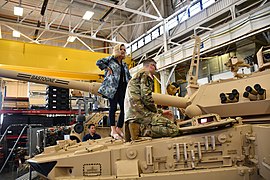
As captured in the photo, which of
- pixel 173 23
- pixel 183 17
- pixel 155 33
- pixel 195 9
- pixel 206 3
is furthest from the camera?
pixel 155 33

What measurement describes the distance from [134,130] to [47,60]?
22.4 feet

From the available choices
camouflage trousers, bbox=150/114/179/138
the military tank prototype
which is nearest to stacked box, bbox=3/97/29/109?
the military tank prototype

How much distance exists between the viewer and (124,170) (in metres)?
3.47

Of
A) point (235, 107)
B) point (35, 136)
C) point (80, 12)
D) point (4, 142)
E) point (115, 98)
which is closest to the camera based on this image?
point (235, 107)

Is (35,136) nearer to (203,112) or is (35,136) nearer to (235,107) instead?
(203,112)

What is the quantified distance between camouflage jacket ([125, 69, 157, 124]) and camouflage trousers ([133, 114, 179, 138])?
0.04 meters

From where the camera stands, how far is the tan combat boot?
393cm

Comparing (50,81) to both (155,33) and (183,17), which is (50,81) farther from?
(155,33)

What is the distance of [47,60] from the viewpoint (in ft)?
32.1

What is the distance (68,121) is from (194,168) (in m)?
11.9

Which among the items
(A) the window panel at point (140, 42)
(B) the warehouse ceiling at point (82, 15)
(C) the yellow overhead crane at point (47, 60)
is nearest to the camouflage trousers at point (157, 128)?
(C) the yellow overhead crane at point (47, 60)

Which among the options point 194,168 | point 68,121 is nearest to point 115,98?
point 194,168

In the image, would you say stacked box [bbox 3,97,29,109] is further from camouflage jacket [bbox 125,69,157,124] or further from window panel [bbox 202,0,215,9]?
camouflage jacket [bbox 125,69,157,124]

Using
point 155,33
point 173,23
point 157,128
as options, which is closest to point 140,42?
point 155,33
